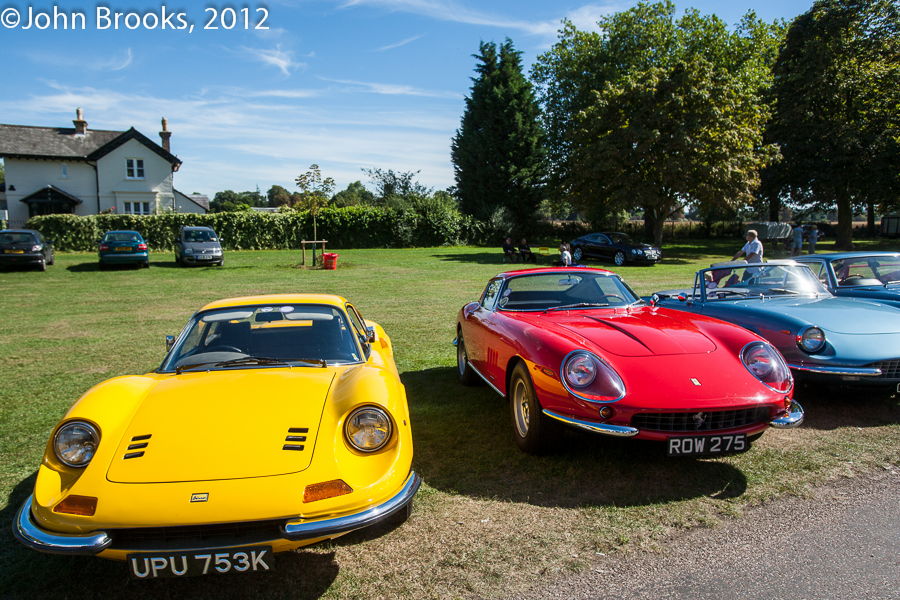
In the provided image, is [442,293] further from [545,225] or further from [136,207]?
[136,207]

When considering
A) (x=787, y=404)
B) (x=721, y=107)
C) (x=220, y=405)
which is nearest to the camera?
(x=220, y=405)

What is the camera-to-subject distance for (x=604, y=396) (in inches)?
144

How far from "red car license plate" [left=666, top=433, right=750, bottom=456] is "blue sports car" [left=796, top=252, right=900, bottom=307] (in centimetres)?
491

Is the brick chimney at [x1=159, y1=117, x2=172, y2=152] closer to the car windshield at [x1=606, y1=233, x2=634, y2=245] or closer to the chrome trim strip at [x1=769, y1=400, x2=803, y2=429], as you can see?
the car windshield at [x1=606, y1=233, x2=634, y2=245]

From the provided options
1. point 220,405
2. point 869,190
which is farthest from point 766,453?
point 869,190

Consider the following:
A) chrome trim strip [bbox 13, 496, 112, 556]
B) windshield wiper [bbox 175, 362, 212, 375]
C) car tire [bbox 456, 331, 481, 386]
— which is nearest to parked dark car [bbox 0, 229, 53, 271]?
car tire [bbox 456, 331, 481, 386]

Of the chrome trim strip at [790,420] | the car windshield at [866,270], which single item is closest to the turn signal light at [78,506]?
the chrome trim strip at [790,420]

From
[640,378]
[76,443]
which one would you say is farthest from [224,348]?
[640,378]

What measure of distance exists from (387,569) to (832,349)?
445 centimetres

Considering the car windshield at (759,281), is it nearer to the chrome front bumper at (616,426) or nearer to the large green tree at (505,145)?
the chrome front bumper at (616,426)

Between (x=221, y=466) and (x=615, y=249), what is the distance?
1023 inches

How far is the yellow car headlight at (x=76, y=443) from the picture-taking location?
110 inches

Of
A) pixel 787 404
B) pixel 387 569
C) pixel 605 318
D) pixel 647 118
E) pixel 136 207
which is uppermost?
pixel 647 118

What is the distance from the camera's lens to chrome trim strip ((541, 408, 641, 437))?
140 inches
